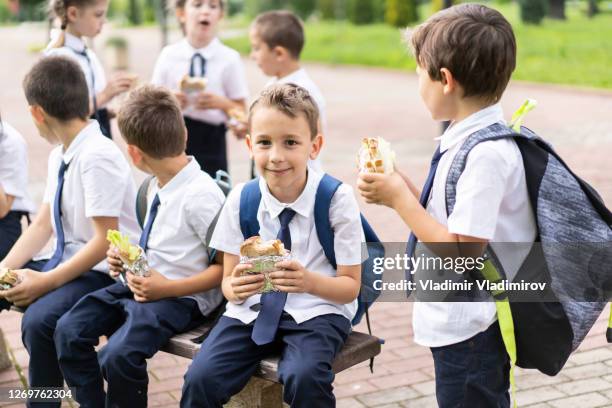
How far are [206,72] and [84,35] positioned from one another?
31.2 inches

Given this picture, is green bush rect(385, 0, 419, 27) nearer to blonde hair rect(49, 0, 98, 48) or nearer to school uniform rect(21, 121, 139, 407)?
blonde hair rect(49, 0, 98, 48)

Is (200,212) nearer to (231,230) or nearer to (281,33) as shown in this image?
(231,230)

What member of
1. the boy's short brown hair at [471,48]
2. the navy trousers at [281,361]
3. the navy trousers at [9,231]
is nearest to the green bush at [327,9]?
the navy trousers at [9,231]

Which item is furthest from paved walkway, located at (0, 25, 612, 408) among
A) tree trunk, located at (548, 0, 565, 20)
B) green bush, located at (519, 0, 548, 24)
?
tree trunk, located at (548, 0, 565, 20)

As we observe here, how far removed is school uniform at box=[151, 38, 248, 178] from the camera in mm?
5637

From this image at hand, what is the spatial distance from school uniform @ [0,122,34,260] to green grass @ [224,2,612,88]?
1331 cm

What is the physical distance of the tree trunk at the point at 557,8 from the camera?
31.0 metres

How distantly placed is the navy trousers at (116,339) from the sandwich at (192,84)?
1954 mm

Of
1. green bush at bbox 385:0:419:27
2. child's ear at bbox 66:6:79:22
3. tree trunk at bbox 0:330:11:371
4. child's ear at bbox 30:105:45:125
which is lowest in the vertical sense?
green bush at bbox 385:0:419:27

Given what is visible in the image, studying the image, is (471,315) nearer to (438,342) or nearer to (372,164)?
(438,342)

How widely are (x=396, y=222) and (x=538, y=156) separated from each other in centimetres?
483

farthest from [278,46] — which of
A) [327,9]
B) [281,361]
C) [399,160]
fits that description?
[327,9]

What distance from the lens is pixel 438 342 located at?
2725mm

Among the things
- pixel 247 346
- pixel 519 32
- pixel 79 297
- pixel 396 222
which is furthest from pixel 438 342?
pixel 519 32
